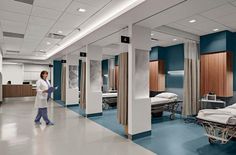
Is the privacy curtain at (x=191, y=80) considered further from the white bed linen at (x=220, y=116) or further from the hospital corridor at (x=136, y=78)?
the white bed linen at (x=220, y=116)

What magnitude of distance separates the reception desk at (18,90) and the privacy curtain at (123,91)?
1086 cm

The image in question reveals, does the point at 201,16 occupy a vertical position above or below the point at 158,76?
above

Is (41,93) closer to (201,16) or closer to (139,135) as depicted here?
(139,135)

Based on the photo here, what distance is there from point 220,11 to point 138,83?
249 cm

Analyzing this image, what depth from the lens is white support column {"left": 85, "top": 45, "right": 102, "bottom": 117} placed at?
6.20 metres

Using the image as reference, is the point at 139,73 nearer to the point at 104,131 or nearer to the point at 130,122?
the point at 130,122

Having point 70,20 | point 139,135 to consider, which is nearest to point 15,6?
point 70,20

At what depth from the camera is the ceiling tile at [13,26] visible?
4998 millimetres

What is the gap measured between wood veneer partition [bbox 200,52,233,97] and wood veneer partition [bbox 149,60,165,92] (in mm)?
2006

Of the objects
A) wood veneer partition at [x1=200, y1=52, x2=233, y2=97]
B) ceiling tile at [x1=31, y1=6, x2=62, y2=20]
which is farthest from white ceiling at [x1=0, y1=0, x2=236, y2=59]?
wood veneer partition at [x1=200, y1=52, x2=233, y2=97]

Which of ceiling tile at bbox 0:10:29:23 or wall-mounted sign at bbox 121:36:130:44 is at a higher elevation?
ceiling tile at bbox 0:10:29:23

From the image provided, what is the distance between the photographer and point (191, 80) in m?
5.84

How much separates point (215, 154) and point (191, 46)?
372cm

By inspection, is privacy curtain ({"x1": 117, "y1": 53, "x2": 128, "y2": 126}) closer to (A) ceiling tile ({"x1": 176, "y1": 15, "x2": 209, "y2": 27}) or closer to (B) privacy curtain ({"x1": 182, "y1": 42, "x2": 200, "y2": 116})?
(A) ceiling tile ({"x1": 176, "y1": 15, "x2": 209, "y2": 27})
